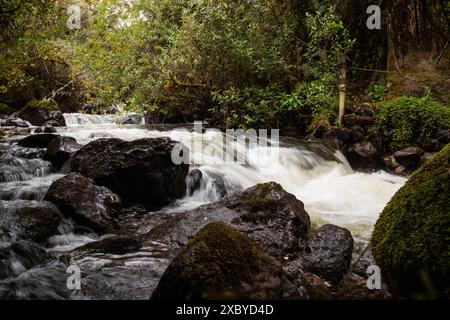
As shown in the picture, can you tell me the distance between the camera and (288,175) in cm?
919

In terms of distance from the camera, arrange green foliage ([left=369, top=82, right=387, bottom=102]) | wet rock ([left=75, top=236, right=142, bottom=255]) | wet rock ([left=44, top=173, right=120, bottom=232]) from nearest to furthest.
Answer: wet rock ([left=75, top=236, right=142, bottom=255]) → wet rock ([left=44, top=173, right=120, bottom=232]) → green foliage ([left=369, top=82, right=387, bottom=102])

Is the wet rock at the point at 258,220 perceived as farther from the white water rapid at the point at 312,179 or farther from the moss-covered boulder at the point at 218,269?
the moss-covered boulder at the point at 218,269

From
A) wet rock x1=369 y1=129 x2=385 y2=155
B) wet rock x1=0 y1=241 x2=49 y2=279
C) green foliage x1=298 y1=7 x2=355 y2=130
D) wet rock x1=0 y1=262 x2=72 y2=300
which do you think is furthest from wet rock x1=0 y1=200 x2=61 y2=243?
wet rock x1=369 y1=129 x2=385 y2=155

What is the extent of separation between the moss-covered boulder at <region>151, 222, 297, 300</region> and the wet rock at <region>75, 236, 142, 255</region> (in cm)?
207

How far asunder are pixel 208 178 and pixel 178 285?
5241mm

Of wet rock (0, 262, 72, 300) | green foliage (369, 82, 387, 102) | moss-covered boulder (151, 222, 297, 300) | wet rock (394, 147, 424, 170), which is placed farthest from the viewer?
green foliage (369, 82, 387, 102)

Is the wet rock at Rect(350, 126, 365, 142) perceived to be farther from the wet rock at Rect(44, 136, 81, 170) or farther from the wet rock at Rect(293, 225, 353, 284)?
the wet rock at Rect(44, 136, 81, 170)

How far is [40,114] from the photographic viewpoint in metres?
14.0

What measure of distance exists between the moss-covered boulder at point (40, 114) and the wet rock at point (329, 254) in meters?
12.4

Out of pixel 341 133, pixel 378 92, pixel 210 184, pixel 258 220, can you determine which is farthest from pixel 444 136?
pixel 258 220

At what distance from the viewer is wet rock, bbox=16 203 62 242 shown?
15.6 ft

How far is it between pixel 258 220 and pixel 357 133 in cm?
707

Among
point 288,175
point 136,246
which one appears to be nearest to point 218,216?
point 136,246

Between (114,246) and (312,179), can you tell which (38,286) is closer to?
(114,246)
